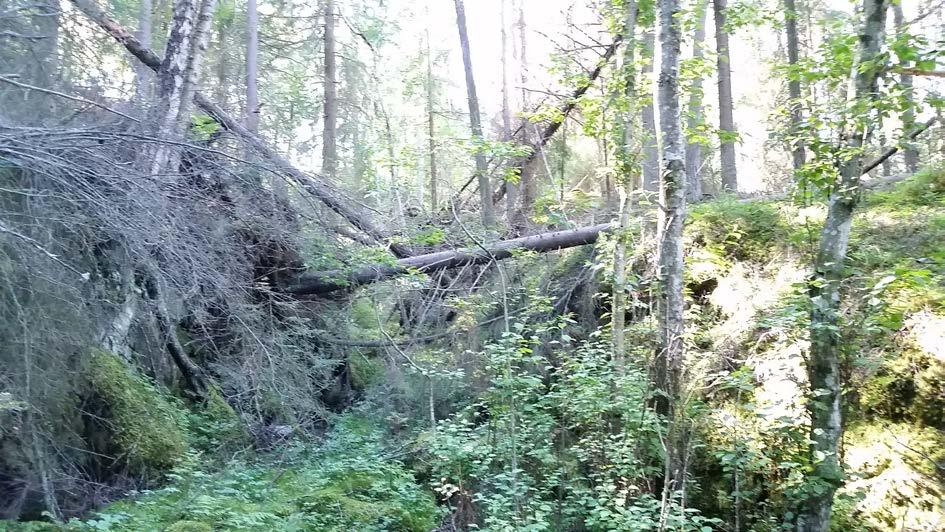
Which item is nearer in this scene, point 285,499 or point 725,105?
point 285,499

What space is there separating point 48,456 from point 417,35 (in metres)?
19.1

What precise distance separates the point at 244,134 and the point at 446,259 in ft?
12.1

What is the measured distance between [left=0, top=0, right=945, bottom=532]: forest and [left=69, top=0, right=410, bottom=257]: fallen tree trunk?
0.05m

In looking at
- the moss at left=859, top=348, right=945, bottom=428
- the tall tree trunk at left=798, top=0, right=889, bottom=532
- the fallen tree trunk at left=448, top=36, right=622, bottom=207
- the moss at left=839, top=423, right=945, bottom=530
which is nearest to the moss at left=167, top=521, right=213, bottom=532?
the tall tree trunk at left=798, top=0, right=889, bottom=532

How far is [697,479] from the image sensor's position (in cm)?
567

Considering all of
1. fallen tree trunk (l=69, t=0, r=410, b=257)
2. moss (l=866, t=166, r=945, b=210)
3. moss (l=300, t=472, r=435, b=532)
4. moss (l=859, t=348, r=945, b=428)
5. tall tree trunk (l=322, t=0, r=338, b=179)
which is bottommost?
moss (l=300, t=472, r=435, b=532)

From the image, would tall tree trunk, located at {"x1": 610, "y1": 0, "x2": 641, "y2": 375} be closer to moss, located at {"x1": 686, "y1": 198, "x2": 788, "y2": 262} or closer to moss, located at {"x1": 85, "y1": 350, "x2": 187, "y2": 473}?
moss, located at {"x1": 686, "y1": 198, "x2": 788, "y2": 262}

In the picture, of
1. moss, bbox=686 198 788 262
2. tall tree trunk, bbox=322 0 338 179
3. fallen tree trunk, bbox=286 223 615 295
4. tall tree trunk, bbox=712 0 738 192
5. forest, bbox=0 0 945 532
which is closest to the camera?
forest, bbox=0 0 945 532

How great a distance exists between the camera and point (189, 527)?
551 cm

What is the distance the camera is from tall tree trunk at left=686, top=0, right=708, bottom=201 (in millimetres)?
6988

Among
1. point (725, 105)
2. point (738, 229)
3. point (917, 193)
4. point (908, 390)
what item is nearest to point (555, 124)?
point (725, 105)

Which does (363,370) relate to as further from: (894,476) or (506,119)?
(894,476)

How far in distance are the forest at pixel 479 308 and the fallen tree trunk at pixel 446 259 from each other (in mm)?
55

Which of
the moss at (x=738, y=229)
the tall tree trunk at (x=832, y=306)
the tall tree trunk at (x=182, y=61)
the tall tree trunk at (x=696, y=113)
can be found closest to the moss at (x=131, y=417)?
the tall tree trunk at (x=182, y=61)
